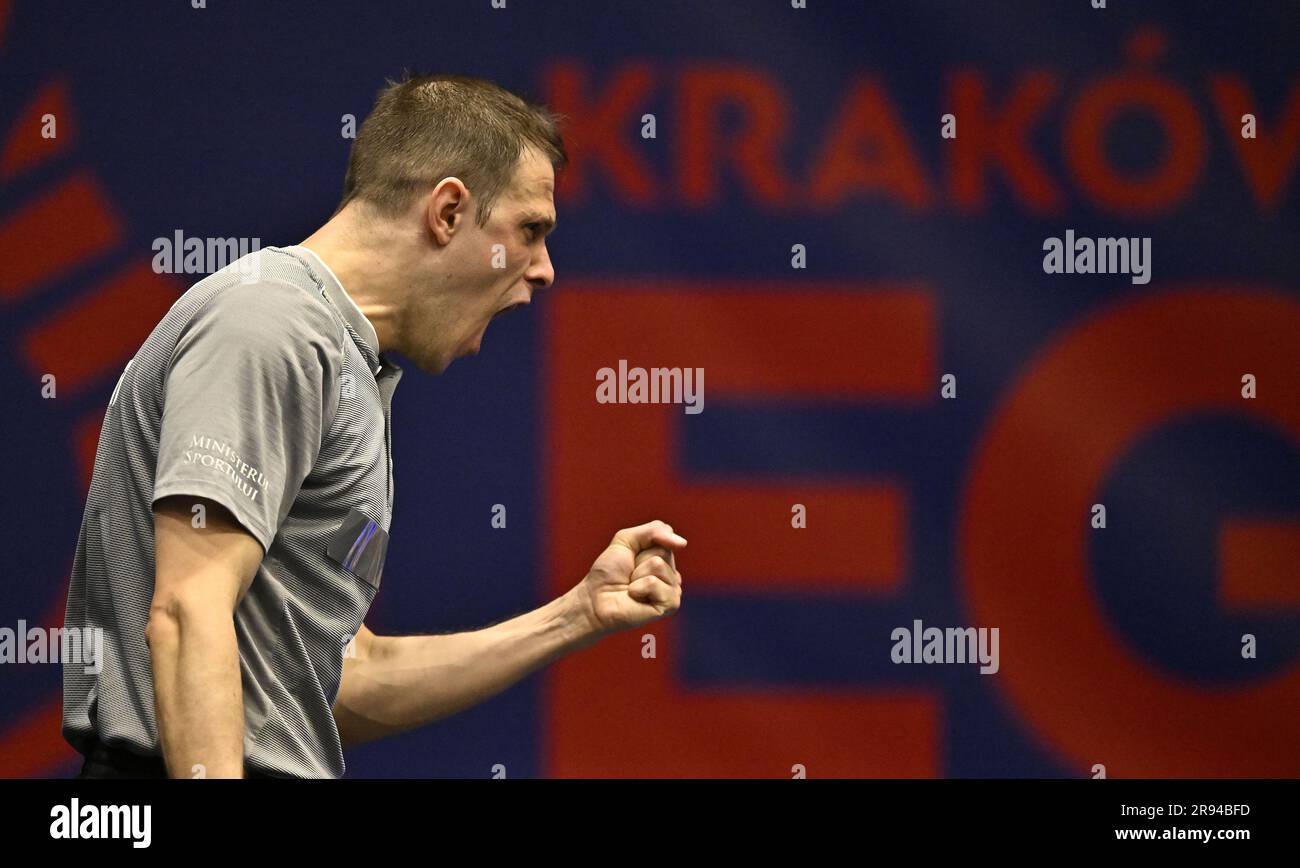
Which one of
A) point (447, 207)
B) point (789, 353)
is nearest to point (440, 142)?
point (447, 207)

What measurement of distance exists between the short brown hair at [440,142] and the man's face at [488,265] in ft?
0.06

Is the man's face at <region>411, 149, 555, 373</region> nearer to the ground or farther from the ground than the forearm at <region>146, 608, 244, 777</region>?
farther from the ground

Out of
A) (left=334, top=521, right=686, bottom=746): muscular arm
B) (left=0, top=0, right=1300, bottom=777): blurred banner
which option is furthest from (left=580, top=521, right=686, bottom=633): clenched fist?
(left=0, top=0, right=1300, bottom=777): blurred banner

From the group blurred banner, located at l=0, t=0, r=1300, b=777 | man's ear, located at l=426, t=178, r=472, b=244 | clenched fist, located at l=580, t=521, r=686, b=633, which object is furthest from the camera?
blurred banner, located at l=0, t=0, r=1300, b=777

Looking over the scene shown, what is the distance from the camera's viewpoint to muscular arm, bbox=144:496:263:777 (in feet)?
4.27

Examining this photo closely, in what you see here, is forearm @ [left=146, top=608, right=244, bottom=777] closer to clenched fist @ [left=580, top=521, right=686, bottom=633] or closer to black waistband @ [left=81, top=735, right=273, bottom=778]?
black waistband @ [left=81, top=735, right=273, bottom=778]

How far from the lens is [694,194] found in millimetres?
3006

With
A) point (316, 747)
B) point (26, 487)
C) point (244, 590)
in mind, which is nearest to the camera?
point (244, 590)

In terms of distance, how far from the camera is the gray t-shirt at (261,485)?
1.39 meters

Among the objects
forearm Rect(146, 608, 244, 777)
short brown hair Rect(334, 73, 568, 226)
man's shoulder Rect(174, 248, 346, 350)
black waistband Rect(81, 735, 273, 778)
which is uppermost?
short brown hair Rect(334, 73, 568, 226)

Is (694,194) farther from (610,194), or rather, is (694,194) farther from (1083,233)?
(1083,233)

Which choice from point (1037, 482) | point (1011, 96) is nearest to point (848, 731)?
point (1037, 482)

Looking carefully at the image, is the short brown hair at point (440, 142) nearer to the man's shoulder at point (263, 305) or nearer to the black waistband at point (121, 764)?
the man's shoulder at point (263, 305)

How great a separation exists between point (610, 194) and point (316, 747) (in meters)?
1.65
